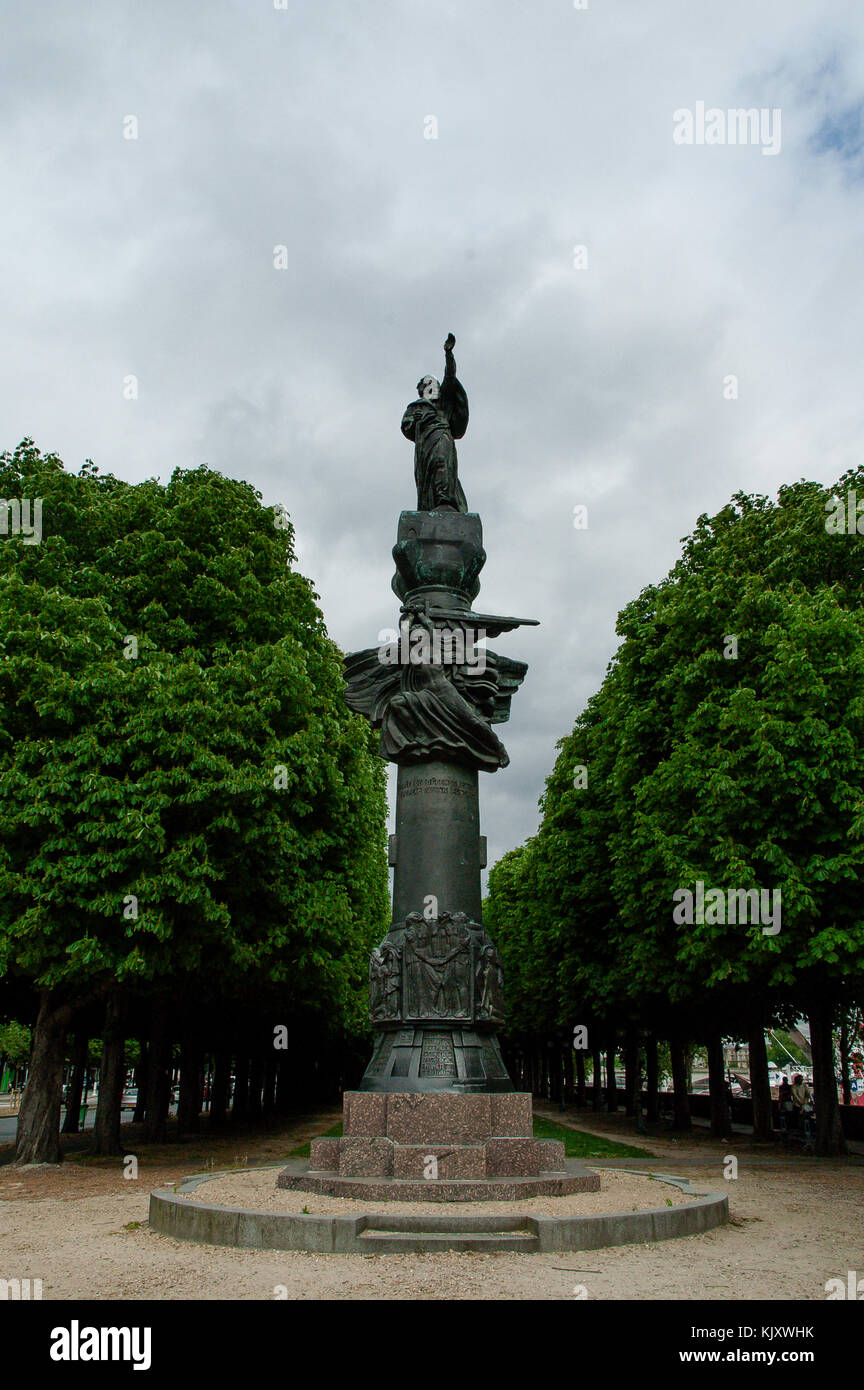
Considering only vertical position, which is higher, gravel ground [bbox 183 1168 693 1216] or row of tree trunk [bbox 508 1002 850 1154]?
gravel ground [bbox 183 1168 693 1216]

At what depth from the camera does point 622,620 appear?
26.9 meters

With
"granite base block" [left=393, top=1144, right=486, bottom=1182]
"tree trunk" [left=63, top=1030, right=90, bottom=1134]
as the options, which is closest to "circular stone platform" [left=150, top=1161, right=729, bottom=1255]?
"granite base block" [left=393, top=1144, right=486, bottom=1182]

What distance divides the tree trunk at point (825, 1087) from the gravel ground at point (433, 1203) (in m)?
10.9

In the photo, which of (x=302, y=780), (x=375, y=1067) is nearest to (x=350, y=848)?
(x=302, y=780)

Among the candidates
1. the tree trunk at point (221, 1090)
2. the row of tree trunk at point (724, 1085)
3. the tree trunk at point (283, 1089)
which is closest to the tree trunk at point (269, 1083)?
the tree trunk at point (283, 1089)

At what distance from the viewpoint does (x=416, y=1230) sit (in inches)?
351

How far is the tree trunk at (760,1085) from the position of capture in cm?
2470

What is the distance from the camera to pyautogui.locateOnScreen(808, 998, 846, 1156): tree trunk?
21.5 meters

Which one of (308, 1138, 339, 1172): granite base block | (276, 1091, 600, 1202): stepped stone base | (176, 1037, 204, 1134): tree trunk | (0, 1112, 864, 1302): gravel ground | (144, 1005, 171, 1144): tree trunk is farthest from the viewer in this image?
(176, 1037, 204, 1134): tree trunk

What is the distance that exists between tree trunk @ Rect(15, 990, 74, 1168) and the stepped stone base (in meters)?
9.77

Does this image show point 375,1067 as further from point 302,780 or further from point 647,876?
point 647,876

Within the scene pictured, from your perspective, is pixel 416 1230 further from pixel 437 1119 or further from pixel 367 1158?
pixel 437 1119

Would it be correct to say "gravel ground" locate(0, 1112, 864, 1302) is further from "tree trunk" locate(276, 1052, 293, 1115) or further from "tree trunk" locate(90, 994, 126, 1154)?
"tree trunk" locate(276, 1052, 293, 1115)

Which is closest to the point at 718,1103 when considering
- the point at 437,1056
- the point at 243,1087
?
the point at 437,1056
